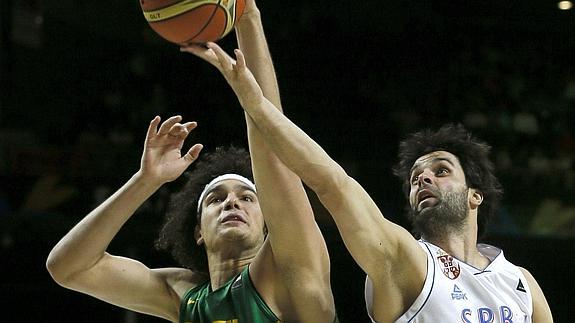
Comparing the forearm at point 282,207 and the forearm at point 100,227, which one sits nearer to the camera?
the forearm at point 282,207

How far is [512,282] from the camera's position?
3.78 metres

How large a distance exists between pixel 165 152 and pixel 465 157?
140 centimetres

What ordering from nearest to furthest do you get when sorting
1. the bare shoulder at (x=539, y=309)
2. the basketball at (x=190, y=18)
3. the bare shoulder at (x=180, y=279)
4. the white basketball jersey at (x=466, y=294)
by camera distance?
1. the basketball at (x=190, y=18)
2. the white basketball jersey at (x=466, y=294)
3. the bare shoulder at (x=539, y=309)
4. the bare shoulder at (x=180, y=279)

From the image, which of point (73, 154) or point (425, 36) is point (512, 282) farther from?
point (425, 36)

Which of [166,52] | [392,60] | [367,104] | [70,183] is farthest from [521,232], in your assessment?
[166,52]

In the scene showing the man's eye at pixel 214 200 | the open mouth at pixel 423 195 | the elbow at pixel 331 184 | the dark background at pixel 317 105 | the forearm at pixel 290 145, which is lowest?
the dark background at pixel 317 105

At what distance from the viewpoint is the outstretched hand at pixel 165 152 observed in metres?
3.63

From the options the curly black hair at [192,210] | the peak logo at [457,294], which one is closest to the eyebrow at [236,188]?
the curly black hair at [192,210]

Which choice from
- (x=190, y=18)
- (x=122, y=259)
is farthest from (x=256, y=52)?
(x=122, y=259)

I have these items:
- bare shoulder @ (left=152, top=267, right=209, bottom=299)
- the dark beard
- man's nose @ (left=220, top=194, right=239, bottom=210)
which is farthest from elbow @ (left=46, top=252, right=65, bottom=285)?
the dark beard

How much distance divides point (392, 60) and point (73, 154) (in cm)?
395

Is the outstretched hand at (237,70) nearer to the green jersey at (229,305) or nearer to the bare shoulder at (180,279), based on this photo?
the green jersey at (229,305)

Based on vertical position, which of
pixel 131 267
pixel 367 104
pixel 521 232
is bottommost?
pixel 521 232

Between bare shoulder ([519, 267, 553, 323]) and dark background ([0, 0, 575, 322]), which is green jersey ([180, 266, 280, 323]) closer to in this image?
bare shoulder ([519, 267, 553, 323])
